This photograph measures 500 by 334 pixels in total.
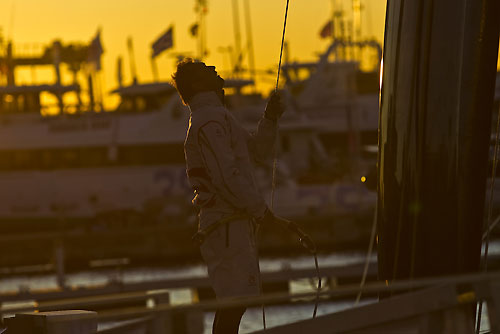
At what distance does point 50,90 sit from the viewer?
40062mm

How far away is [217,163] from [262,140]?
1.16 ft

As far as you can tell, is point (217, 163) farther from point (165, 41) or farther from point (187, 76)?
point (165, 41)

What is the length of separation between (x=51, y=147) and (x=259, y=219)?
3392 centimetres

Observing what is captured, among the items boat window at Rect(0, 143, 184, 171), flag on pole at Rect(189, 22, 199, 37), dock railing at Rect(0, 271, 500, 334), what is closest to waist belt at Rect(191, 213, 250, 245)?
dock railing at Rect(0, 271, 500, 334)

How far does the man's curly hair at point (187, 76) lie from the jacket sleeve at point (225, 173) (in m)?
0.19

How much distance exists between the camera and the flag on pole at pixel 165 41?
36.5m

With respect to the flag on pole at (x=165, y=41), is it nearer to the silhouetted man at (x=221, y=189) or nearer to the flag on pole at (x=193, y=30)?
the flag on pole at (x=193, y=30)

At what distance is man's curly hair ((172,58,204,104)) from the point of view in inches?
197

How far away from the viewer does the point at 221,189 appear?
4863 millimetres

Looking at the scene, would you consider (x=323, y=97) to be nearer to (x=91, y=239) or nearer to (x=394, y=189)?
(x=91, y=239)

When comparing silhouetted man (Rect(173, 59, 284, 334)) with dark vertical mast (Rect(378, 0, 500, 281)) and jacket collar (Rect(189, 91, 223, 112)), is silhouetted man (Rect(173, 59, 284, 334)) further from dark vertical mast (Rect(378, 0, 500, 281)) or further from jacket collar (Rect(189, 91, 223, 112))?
dark vertical mast (Rect(378, 0, 500, 281))

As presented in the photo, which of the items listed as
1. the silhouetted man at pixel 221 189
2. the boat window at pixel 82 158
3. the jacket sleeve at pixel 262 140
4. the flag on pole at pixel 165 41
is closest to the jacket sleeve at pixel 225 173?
the silhouetted man at pixel 221 189

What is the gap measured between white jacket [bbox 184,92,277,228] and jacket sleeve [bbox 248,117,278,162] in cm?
8

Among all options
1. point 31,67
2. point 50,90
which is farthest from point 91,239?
point 31,67
